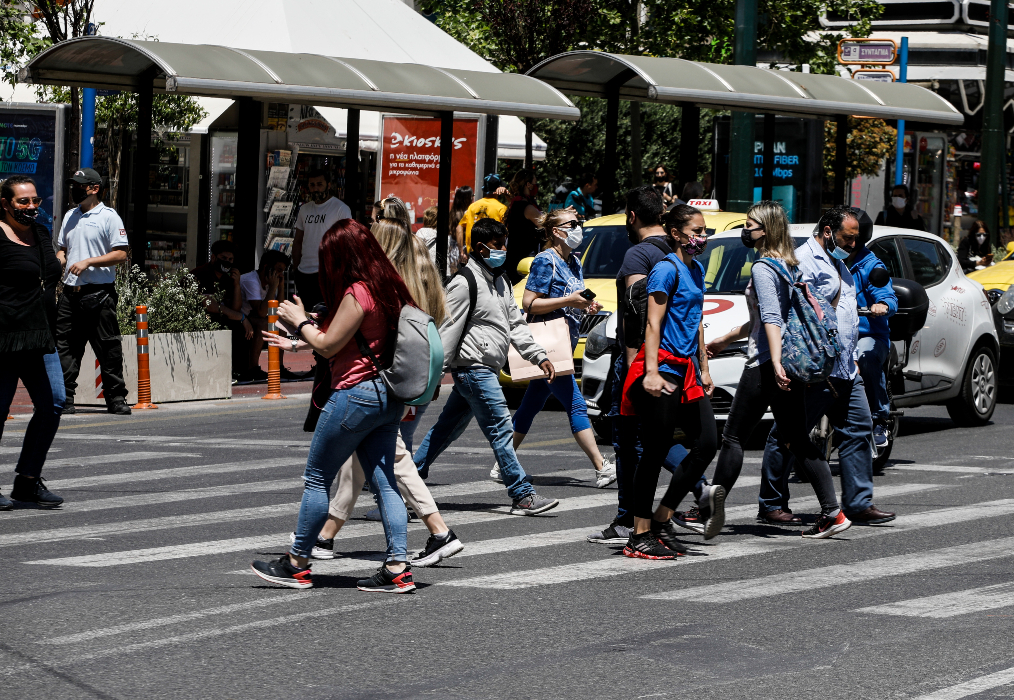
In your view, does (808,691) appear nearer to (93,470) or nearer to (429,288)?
(429,288)

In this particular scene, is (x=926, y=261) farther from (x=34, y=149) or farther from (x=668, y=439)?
(x=34, y=149)

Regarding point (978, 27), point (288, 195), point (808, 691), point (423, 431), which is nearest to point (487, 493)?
point (423, 431)

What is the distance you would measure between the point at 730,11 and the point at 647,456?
22266 mm

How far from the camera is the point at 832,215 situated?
8875 mm

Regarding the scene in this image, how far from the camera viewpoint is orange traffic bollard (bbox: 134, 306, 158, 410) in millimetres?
13500

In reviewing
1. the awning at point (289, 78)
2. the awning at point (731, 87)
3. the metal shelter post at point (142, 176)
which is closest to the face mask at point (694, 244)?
the awning at point (289, 78)

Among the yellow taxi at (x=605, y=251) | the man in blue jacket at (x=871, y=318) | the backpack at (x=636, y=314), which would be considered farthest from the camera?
the yellow taxi at (x=605, y=251)

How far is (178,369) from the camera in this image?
46.2 feet

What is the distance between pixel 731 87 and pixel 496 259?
32.2ft

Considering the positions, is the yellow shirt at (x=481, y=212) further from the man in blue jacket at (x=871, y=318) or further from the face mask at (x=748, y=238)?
the face mask at (x=748, y=238)

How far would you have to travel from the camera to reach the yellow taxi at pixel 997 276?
52.9 feet

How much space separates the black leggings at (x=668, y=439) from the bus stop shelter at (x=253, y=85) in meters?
8.22

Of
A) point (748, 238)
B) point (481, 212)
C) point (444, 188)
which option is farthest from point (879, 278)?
point (444, 188)

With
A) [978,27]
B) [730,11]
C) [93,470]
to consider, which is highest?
[978,27]
